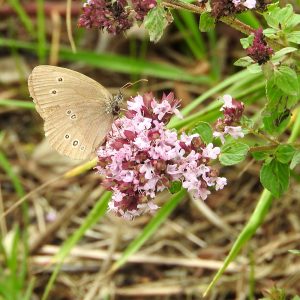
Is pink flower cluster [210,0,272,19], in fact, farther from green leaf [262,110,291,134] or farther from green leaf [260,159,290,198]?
green leaf [260,159,290,198]

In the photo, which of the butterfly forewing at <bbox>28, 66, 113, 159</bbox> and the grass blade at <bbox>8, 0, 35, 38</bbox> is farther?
the grass blade at <bbox>8, 0, 35, 38</bbox>

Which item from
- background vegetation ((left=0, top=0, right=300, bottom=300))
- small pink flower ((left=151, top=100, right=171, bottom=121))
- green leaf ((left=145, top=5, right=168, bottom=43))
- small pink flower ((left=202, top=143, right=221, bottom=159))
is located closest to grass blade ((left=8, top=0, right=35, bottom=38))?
background vegetation ((left=0, top=0, right=300, bottom=300))

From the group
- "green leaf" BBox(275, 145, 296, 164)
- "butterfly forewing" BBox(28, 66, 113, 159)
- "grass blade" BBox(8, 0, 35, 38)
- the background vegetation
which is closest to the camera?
"green leaf" BBox(275, 145, 296, 164)

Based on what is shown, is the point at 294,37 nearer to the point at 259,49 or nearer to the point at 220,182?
the point at 259,49

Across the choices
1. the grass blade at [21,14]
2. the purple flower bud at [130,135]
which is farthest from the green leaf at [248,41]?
the grass blade at [21,14]

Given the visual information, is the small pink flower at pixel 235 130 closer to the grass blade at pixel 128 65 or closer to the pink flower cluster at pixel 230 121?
the pink flower cluster at pixel 230 121

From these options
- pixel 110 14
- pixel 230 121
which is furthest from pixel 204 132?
pixel 110 14
